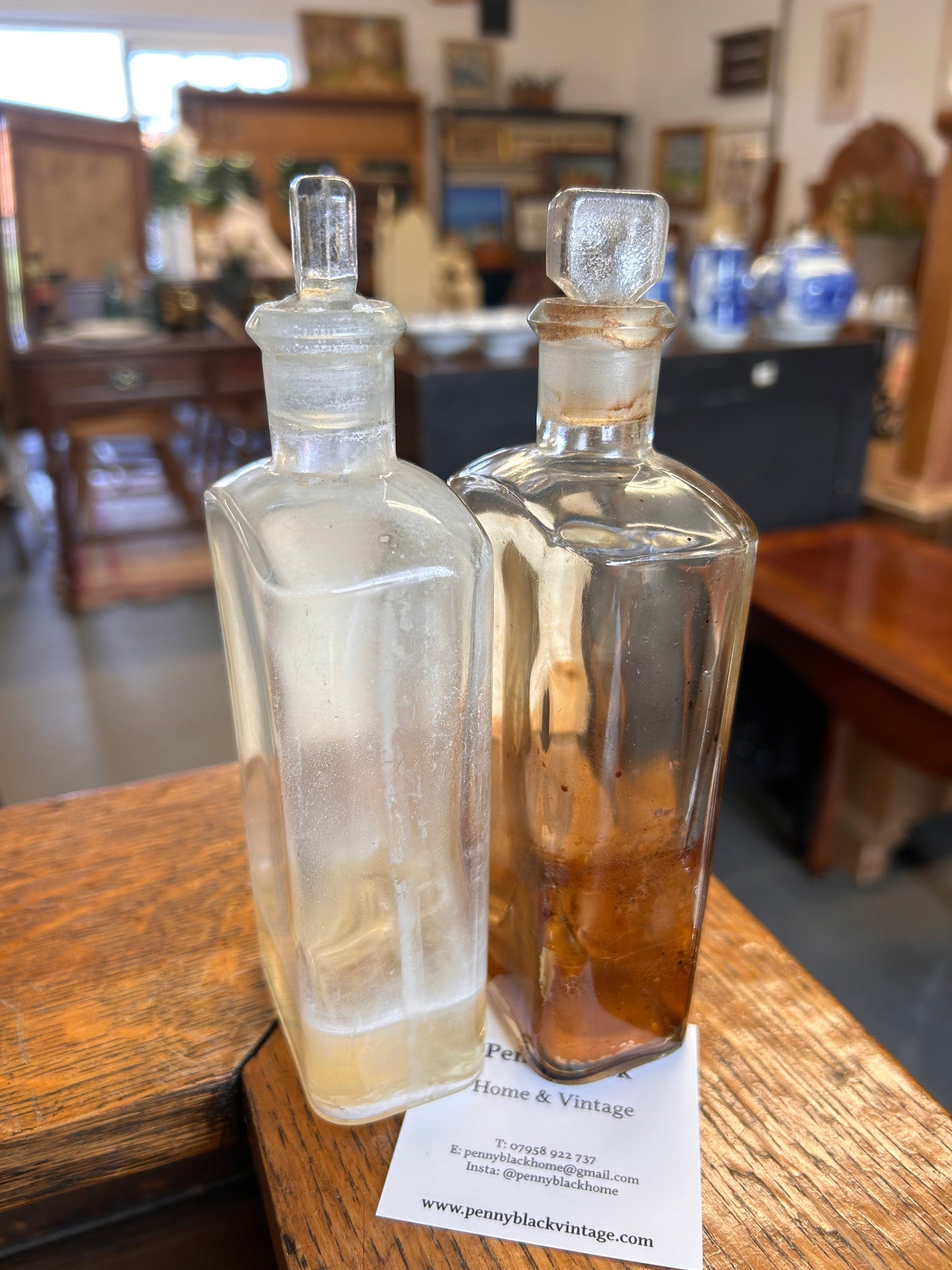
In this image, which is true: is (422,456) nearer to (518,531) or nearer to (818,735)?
(818,735)

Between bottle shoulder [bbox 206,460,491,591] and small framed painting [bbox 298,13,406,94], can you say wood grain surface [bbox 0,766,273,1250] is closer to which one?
bottle shoulder [bbox 206,460,491,591]

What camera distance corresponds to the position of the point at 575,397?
1.04ft

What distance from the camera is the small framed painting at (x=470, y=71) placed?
15.4 feet

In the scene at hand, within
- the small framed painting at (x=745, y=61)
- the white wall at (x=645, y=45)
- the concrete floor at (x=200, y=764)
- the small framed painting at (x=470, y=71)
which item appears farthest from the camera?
the small framed painting at (x=470, y=71)

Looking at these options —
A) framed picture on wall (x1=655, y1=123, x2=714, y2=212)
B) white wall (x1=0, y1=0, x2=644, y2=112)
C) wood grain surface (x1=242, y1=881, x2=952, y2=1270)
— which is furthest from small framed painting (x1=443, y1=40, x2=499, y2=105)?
wood grain surface (x1=242, y1=881, x2=952, y2=1270)

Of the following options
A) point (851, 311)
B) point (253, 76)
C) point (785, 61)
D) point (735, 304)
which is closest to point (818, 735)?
point (735, 304)

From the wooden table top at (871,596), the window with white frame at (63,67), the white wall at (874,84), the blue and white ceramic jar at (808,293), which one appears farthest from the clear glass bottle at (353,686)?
the window with white frame at (63,67)

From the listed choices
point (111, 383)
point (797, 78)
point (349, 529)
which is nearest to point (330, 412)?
point (349, 529)

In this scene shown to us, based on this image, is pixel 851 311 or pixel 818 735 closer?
pixel 818 735

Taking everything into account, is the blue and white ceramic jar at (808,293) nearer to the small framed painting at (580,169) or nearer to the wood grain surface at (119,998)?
the wood grain surface at (119,998)

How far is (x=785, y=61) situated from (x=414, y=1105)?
453 centimetres

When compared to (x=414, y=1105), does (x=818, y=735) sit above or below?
below

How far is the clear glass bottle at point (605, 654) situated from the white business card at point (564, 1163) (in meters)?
0.02

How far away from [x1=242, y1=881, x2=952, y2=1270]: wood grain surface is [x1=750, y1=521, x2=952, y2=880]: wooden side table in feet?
2.08
